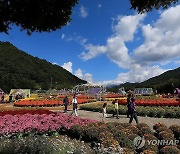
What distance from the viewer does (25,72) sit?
12675 centimetres

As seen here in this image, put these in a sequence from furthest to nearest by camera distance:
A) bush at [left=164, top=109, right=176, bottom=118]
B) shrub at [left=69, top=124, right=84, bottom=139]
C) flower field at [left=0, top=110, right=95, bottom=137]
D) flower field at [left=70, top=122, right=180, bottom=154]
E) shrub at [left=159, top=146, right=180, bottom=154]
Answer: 1. bush at [left=164, top=109, right=176, bottom=118]
2. flower field at [left=0, top=110, right=95, bottom=137]
3. shrub at [left=69, top=124, right=84, bottom=139]
4. flower field at [left=70, top=122, right=180, bottom=154]
5. shrub at [left=159, top=146, right=180, bottom=154]

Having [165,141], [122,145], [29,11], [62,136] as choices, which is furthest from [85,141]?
[29,11]

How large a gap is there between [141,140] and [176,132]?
201 cm

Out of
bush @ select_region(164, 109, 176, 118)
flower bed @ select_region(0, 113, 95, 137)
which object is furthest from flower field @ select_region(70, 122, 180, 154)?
bush @ select_region(164, 109, 176, 118)

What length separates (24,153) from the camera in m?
9.91

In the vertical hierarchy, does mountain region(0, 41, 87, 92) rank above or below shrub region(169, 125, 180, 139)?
above

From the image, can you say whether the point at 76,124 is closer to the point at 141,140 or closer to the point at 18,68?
the point at 141,140

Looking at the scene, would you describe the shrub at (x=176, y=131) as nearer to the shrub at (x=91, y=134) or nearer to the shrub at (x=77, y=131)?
the shrub at (x=91, y=134)

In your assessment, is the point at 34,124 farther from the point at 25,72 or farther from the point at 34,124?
the point at 25,72

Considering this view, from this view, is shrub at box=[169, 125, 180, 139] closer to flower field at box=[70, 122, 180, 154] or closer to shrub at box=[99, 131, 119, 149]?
flower field at box=[70, 122, 180, 154]

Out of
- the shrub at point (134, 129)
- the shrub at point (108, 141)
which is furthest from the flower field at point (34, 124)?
the shrub at point (108, 141)

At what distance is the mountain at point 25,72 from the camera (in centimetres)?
11062

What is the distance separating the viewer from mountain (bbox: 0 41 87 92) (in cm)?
11062

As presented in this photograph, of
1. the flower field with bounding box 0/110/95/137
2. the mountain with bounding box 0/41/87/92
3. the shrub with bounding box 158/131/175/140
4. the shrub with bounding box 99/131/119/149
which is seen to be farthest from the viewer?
the mountain with bounding box 0/41/87/92
